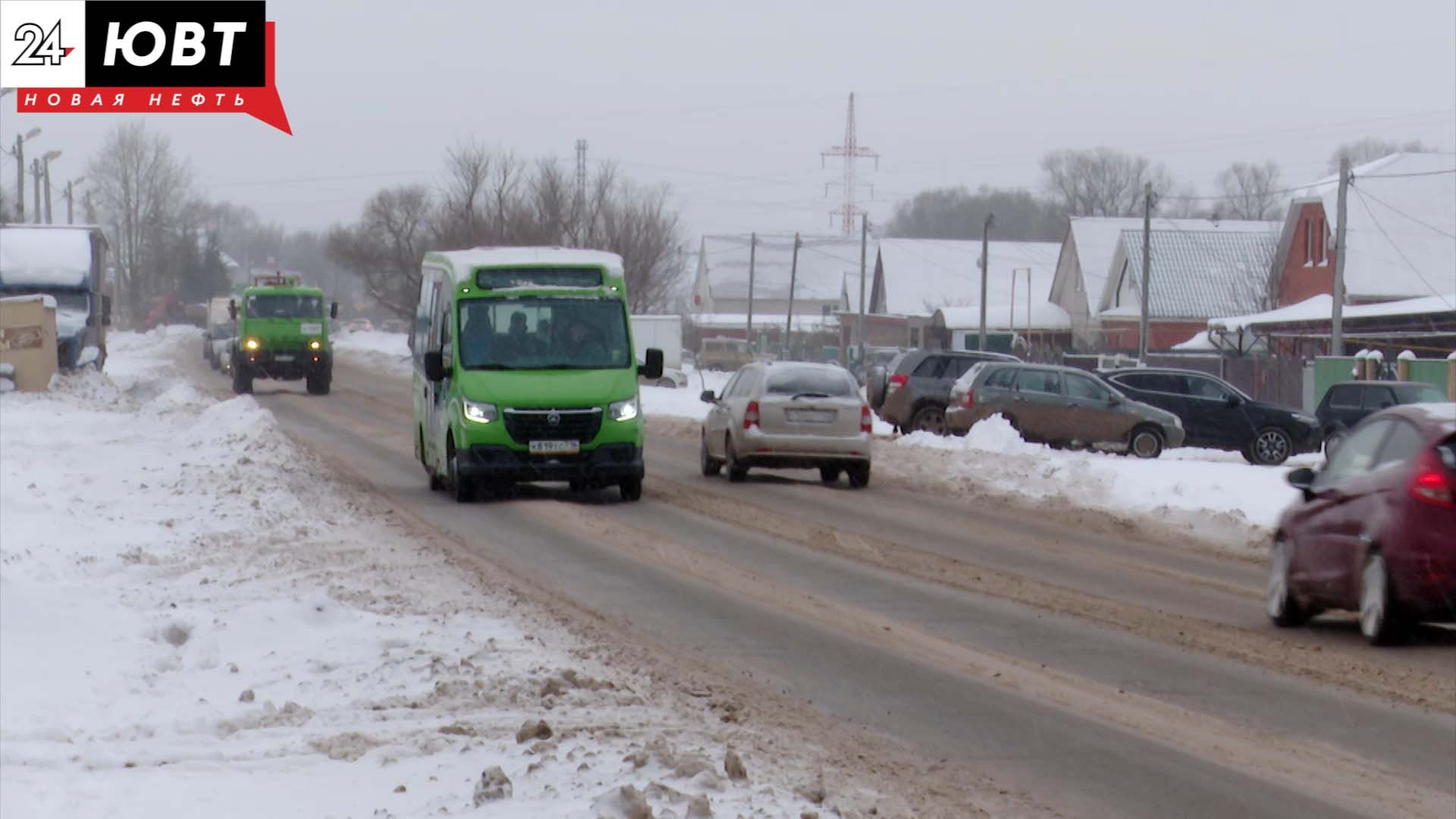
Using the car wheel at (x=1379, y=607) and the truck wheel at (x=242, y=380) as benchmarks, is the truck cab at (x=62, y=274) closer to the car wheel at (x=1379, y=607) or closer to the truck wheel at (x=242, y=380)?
the truck wheel at (x=242, y=380)

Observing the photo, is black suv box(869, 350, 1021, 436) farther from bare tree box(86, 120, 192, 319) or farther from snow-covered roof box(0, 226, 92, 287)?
bare tree box(86, 120, 192, 319)

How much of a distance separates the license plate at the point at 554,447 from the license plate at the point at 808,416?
3752 millimetres

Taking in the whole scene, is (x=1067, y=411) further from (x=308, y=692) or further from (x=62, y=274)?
(x=308, y=692)

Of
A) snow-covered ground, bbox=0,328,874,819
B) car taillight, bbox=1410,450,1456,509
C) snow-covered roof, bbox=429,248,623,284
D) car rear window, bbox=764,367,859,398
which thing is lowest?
snow-covered ground, bbox=0,328,874,819

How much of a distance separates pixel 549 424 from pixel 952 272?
81.8 metres

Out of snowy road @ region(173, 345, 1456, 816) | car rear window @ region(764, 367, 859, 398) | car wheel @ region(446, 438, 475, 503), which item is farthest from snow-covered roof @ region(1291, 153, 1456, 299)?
car wheel @ region(446, 438, 475, 503)

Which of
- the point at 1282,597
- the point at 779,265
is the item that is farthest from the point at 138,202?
the point at 1282,597

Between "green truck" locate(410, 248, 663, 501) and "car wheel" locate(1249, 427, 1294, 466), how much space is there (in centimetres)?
1647

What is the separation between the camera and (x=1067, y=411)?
31.5 m

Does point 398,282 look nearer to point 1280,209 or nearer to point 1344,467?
point 1280,209

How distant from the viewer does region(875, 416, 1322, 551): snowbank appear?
66.8 ft

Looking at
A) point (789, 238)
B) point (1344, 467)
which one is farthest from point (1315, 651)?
point (789, 238)

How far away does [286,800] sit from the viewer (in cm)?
675

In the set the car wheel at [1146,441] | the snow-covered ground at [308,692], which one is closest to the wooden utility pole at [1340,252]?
the car wheel at [1146,441]
